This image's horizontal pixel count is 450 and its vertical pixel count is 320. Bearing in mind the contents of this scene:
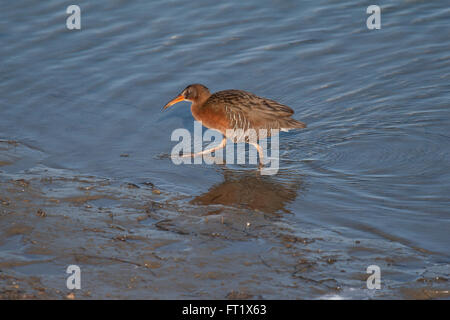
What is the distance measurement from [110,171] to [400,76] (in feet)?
15.0

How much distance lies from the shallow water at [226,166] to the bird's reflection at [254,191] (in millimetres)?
29

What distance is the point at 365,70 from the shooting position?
955 centimetres

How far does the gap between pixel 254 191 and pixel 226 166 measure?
2.63 feet

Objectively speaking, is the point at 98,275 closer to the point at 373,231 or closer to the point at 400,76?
the point at 373,231

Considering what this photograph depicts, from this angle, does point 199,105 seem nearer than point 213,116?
No

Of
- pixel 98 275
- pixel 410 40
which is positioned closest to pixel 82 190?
pixel 98 275

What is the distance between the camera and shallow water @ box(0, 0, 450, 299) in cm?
492

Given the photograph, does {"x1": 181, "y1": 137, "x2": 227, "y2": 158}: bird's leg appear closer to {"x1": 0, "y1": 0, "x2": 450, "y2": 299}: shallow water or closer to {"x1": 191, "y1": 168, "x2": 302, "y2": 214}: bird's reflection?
{"x1": 0, "y1": 0, "x2": 450, "y2": 299}: shallow water

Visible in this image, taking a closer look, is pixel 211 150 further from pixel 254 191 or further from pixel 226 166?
pixel 254 191

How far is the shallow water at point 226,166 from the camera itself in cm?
492

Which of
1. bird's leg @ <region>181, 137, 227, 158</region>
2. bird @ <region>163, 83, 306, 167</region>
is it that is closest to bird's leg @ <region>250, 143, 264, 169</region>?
bird @ <region>163, 83, 306, 167</region>

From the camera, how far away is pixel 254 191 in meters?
6.75

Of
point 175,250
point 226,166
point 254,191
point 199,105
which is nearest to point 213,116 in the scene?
point 199,105

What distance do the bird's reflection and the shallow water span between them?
29 mm
